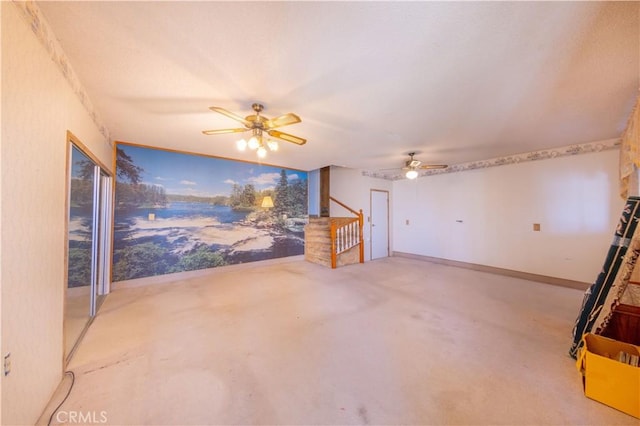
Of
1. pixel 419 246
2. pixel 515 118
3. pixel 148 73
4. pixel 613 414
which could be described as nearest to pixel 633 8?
pixel 515 118

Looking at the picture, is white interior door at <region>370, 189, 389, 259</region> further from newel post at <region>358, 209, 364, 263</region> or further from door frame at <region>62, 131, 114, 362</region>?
door frame at <region>62, 131, 114, 362</region>

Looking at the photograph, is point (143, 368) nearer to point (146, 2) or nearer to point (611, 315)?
point (146, 2)

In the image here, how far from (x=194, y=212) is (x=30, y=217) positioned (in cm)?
324

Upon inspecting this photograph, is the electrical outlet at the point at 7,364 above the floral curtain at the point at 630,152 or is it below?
below

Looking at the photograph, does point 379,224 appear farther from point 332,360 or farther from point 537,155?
point 332,360

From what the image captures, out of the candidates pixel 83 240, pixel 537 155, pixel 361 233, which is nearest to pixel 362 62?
pixel 83 240

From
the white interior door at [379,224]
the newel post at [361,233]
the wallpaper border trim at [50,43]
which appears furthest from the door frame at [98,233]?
the white interior door at [379,224]

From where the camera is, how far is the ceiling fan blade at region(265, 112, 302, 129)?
2.19 meters

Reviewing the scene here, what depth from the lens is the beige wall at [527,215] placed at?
3.74 meters

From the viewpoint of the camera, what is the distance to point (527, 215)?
4441 mm

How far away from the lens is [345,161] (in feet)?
17.1

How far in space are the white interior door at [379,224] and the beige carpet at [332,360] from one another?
2.98m

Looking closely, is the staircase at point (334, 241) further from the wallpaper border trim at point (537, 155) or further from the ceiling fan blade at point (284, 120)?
the ceiling fan blade at point (284, 120)

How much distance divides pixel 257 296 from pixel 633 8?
444 cm
